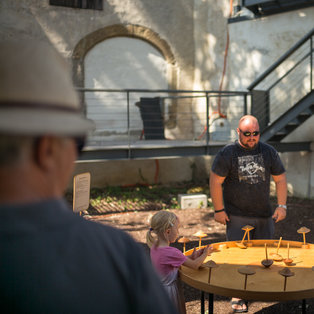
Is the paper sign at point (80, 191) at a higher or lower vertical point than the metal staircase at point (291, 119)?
lower

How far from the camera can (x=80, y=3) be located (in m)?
11.1

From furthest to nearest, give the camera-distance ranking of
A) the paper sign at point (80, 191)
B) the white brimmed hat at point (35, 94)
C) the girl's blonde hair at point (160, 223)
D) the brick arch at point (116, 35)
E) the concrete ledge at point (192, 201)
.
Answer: the brick arch at point (116, 35), the concrete ledge at point (192, 201), the paper sign at point (80, 191), the girl's blonde hair at point (160, 223), the white brimmed hat at point (35, 94)

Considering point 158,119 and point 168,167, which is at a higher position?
point 158,119

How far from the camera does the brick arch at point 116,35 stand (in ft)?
36.0

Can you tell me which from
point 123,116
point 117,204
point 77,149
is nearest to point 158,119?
point 123,116

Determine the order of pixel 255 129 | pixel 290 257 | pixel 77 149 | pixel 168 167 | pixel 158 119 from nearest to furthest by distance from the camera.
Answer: pixel 77 149, pixel 290 257, pixel 255 129, pixel 158 119, pixel 168 167

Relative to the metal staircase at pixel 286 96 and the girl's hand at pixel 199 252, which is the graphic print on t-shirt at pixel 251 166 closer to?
the girl's hand at pixel 199 252

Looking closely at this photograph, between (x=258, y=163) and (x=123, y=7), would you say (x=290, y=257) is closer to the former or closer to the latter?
(x=258, y=163)

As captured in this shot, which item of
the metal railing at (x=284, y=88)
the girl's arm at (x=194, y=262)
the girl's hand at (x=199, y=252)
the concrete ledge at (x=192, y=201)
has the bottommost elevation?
the concrete ledge at (x=192, y=201)

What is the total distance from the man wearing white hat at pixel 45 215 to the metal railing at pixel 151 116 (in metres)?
9.66

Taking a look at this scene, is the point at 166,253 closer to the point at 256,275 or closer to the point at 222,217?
the point at 256,275

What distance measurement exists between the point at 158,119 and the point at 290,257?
8004mm

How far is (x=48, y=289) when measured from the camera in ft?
2.69

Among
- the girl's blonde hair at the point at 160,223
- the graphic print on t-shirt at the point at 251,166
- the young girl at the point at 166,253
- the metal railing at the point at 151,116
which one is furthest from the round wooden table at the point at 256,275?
the metal railing at the point at 151,116
